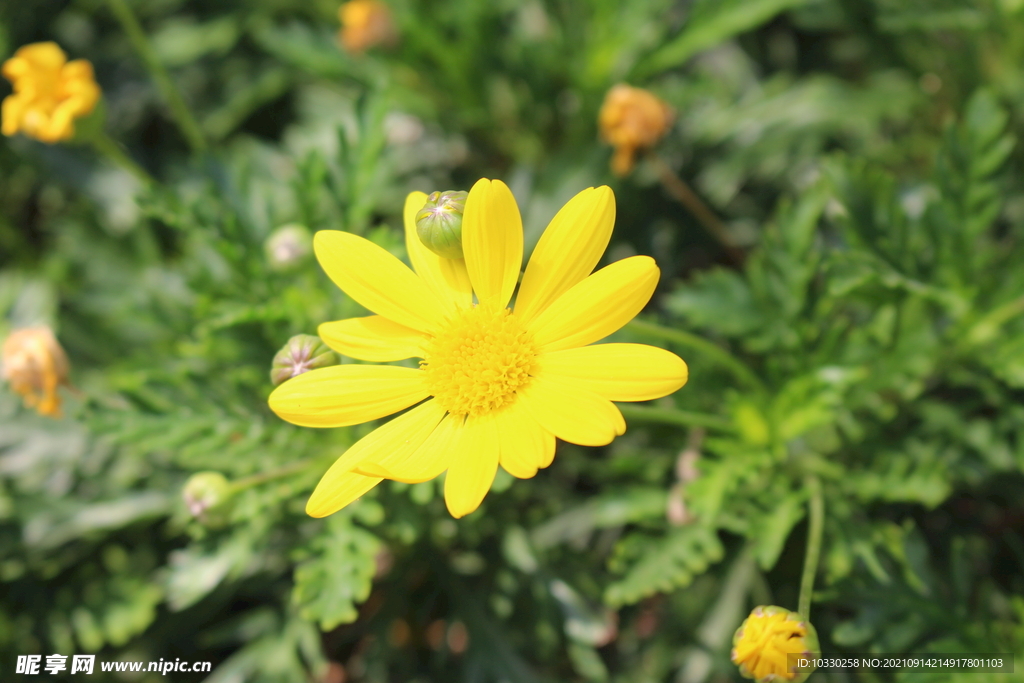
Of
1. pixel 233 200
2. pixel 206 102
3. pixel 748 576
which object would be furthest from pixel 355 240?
pixel 206 102

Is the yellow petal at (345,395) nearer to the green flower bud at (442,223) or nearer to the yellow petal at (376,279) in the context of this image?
the yellow petal at (376,279)

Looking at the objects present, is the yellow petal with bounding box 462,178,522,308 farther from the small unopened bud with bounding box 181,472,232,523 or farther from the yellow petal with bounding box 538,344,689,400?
the small unopened bud with bounding box 181,472,232,523

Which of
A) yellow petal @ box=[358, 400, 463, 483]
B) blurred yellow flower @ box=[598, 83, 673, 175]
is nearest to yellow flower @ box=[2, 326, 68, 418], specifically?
yellow petal @ box=[358, 400, 463, 483]

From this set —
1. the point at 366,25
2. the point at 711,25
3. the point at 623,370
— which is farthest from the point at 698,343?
the point at 366,25

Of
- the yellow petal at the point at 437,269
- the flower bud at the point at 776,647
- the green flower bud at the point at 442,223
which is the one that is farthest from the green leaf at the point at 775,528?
the green flower bud at the point at 442,223

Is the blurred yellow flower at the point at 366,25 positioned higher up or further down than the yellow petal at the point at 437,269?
higher up

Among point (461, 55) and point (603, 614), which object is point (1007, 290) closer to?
point (603, 614)

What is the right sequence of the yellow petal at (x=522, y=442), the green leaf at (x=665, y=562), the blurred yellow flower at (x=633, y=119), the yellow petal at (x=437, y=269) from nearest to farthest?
the yellow petal at (x=522, y=442) → the yellow petal at (x=437, y=269) → the green leaf at (x=665, y=562) → the blurred yellow flower at (x=633, y=119)
